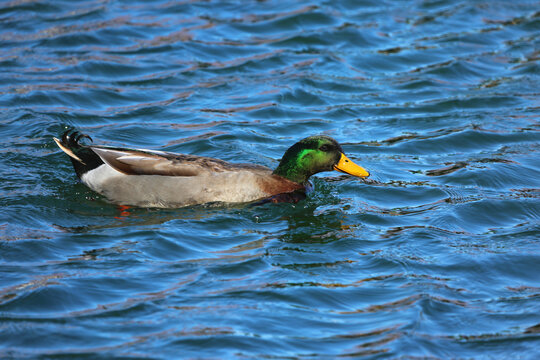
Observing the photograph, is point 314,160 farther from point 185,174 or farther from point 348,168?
point 185,174

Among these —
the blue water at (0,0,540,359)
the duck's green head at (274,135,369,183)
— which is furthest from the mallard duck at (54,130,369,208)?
the blue water at (0,0,540,359)

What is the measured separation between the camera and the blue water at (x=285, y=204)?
532 cm

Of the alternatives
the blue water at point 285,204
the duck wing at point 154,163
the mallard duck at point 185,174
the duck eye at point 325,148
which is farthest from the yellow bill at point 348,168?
the duck wing at point 154,163

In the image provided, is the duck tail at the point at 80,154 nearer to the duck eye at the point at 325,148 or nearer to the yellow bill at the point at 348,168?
the duck eye at the point at 325,148

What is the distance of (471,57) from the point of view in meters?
12.5

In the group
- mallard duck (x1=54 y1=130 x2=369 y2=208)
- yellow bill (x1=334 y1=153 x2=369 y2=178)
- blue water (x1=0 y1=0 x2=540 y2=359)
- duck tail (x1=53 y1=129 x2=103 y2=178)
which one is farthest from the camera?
yellow bill (x1=334 y1=153 x2=369 y2=178)

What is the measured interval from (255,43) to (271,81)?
1.61 meters

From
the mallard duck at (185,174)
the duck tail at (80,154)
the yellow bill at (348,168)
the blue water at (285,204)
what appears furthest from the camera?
the yellow bill at (348,168)

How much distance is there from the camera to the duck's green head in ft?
25.7

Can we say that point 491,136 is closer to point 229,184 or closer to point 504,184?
point 504,184

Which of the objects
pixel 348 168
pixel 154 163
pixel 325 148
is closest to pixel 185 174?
pixel 154 163

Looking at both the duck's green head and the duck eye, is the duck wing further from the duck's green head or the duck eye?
the duck eye

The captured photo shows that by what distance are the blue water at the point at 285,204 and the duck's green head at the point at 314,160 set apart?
1.23ft

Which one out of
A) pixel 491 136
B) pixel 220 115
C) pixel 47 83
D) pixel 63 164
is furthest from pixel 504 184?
pixel 47 83
